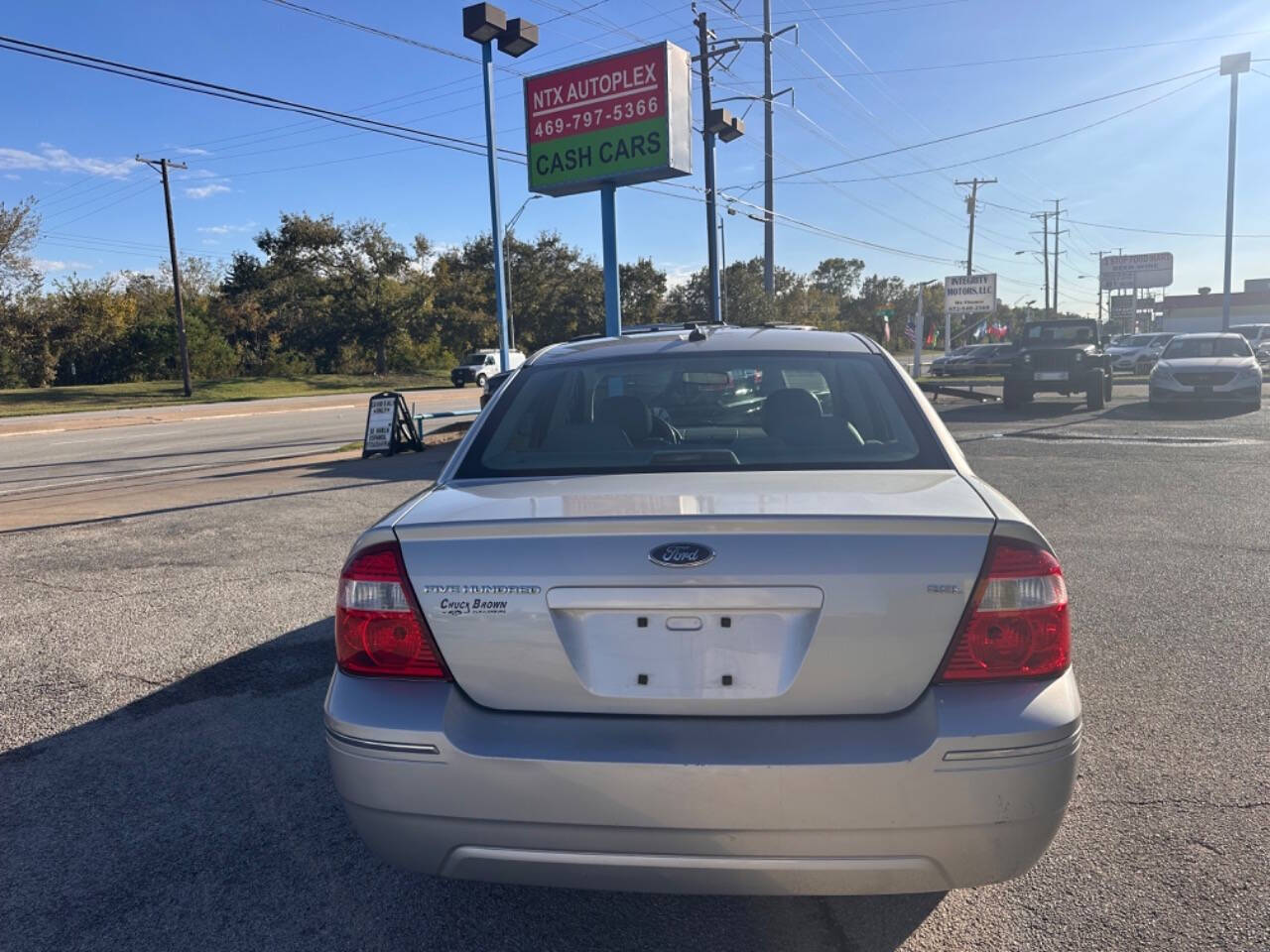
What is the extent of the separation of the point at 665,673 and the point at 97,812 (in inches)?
97.7

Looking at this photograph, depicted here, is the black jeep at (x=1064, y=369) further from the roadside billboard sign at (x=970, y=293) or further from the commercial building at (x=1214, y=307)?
the commercial building at (x=1214, y=307)

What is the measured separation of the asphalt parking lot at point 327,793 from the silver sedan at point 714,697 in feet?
1.87

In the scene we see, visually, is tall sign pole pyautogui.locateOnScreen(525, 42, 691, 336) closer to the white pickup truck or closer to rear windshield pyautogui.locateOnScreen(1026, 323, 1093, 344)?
rear windshield pyautogui.locateOnScreen(1026, 323, 1093, 344)

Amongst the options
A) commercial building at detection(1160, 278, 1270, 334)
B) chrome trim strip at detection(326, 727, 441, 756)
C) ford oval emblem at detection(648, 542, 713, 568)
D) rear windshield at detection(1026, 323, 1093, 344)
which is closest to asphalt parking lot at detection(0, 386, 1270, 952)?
chrome trim strip at detection(326, 727, 441, 756)

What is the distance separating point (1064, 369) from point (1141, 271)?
249ft

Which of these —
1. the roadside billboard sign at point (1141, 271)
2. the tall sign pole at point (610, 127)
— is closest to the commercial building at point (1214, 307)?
the roadside billboard sign at point (1141, 271)

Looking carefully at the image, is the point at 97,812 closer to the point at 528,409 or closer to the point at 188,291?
the point at 528,409

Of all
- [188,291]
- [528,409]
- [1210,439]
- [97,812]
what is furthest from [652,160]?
[188,291]

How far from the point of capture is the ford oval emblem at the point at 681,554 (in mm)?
2090

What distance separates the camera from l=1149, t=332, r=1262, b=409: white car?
691 inches

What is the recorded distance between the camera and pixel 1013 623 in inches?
84.7

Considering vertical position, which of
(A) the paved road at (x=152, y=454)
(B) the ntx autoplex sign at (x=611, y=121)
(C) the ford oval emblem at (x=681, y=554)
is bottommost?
(A) the paved road at (x=152, y=454)

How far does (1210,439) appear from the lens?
13.5 metres

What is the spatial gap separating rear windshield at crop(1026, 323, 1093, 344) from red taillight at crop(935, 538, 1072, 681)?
64.0 ft
